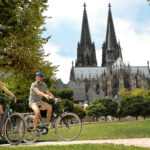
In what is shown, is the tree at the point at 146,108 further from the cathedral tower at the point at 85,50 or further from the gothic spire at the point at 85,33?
the gothic spire at the point at 85,33

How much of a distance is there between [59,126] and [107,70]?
13027cm

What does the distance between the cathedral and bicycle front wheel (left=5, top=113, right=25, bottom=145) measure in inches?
4265

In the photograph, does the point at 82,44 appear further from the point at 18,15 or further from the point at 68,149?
the point at 68,149

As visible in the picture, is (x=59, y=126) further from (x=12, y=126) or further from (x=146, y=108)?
(x=146, y=108)

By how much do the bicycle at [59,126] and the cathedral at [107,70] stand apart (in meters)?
108

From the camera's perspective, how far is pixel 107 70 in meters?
136

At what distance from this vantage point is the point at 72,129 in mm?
7434

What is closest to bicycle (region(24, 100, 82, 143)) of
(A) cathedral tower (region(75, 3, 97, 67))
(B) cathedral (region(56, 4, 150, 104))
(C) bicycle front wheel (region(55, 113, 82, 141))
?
(C) bicycle front wheel (region(55, 113, 82, 141))

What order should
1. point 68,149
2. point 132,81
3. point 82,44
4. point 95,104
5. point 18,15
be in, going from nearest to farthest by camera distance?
Answer: 1. point 68,149
2. point 18,15
3. point 95,104
4. point 132,81
5. point 82,44

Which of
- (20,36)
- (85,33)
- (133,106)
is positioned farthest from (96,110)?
(85,33)

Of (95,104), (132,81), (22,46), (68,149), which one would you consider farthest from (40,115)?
(132,81)

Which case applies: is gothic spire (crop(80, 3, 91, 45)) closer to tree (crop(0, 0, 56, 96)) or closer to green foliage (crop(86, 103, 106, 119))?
green foliage (crop(86, 103, 106, 119))

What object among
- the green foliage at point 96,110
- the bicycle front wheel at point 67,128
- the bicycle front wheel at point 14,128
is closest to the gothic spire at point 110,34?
the green foliage at point 96,110

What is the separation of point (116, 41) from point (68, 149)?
479ft
